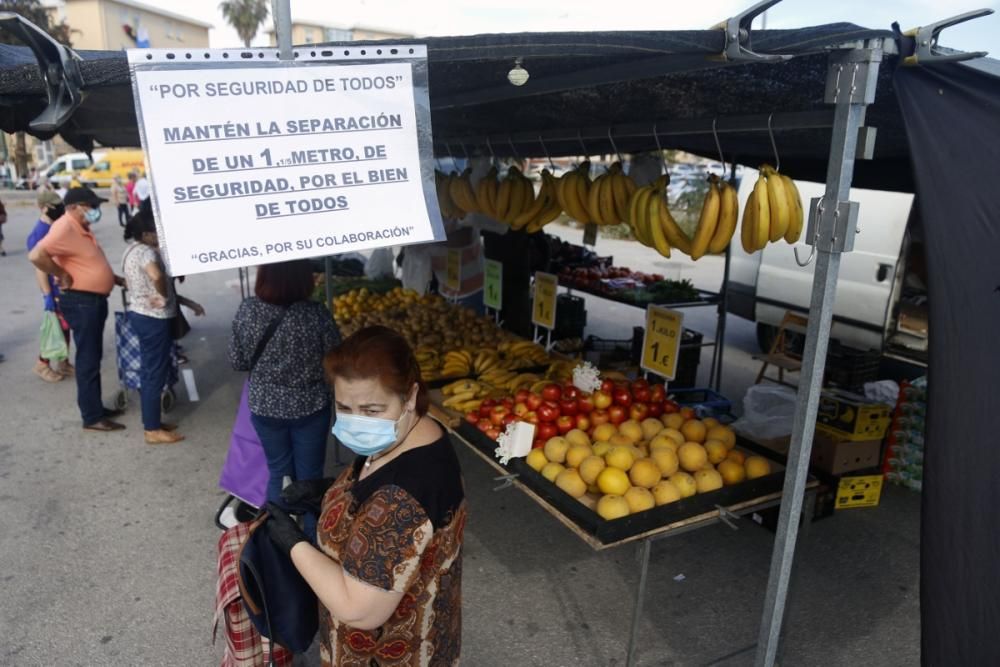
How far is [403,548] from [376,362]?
49 centimetres

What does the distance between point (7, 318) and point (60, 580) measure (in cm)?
706

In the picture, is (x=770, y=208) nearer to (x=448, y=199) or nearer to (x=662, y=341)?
(x=662, y=341)

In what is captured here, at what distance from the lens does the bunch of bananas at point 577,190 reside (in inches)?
156

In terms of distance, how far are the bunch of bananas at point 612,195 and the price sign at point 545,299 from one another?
1060 millimetres

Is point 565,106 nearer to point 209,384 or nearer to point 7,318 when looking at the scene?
point 209,384

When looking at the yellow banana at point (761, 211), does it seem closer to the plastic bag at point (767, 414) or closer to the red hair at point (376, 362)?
the plastic bag at point (767, 414)

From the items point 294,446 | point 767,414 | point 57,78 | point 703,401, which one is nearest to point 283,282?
point 294,446

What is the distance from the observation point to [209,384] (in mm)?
6605

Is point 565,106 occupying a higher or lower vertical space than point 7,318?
higher

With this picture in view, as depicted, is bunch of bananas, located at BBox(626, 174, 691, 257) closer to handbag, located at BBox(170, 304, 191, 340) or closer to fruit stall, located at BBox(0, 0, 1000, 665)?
fruit stall, located at BBox(0, 0, 1000, 665)

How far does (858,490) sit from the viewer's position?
411cm

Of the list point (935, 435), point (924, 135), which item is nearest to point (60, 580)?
point (935, 435)

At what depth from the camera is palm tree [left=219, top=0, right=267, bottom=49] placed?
52875 mm

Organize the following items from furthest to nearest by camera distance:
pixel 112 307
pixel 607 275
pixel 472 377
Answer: pixel 112 307 < pixel 607 275 < pixel 472 377
